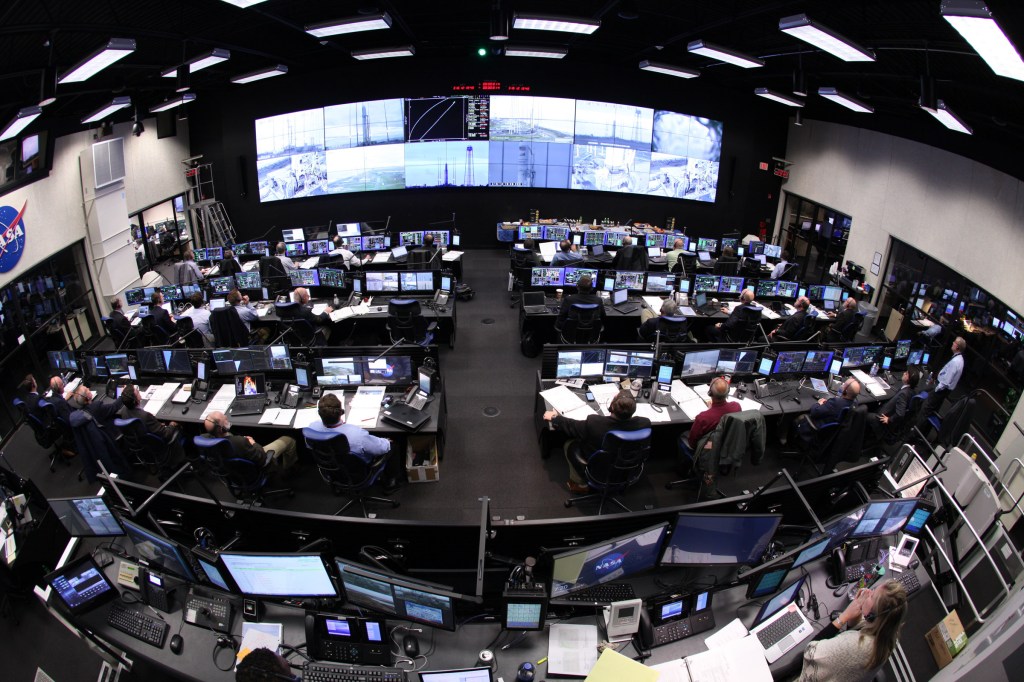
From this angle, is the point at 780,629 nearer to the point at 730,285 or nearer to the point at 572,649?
the point at 572,649

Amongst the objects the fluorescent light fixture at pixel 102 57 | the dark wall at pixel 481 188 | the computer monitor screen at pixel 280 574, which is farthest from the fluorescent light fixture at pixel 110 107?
the computer monitor screen at pixel 280 574

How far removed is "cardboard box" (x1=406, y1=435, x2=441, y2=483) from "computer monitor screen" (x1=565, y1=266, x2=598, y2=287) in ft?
12.7

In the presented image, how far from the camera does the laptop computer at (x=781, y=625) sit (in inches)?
120

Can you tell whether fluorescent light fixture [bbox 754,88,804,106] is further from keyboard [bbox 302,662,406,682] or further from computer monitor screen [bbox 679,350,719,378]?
keyboard [bbox 302,662,406,682]

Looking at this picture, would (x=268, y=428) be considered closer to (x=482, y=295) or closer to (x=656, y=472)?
(x=656, y=472)

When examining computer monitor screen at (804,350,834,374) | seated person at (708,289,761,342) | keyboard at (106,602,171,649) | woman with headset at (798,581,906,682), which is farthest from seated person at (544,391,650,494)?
seated person at (708,289,761,342)

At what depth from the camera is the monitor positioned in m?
2.74

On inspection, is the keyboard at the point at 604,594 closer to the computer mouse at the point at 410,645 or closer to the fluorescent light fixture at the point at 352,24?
the computer mouse at the point at 410,645

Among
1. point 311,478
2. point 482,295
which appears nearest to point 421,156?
point 482,295

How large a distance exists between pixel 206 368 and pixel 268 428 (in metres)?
1.08

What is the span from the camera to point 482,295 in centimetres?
995

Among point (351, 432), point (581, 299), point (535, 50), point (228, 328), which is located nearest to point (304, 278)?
point (228, 328)

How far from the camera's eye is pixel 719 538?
314cm

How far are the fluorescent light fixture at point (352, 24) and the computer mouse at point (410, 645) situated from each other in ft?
18.7
